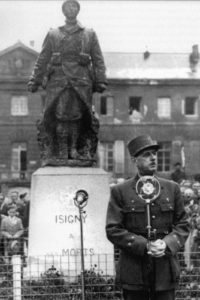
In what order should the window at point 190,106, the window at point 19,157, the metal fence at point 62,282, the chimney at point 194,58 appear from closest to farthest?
the metal fence at point 62,282, the window at point 19,157, the window at point 190,106, the chimney at point 194,58

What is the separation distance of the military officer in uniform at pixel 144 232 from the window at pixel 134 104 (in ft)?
139

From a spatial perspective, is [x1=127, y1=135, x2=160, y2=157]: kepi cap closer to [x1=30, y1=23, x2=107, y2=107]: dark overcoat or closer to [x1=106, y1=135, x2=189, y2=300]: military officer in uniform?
[x1=106, y1=135, x2=189, y2=300]: military officer in uniform

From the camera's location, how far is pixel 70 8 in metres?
10.9

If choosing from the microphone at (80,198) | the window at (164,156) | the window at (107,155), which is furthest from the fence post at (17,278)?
the window at (164,156)

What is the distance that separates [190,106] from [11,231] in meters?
36.6

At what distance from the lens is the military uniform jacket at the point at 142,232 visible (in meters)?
5.73

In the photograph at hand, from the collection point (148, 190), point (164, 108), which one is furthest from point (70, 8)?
point (164, 108)

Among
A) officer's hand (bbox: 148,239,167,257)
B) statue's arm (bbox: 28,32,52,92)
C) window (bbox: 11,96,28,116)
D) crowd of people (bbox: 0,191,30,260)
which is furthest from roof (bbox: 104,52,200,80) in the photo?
officer's hand (bbox: 148,239,167,257)

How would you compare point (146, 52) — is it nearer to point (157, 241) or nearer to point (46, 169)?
point (46, 169)

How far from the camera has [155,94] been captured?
4809cm

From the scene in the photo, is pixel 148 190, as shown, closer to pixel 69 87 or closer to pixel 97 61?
pixel 69 87

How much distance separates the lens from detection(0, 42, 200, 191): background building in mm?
47031

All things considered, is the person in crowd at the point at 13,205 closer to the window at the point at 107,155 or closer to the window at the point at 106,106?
the window at the point at 107,155

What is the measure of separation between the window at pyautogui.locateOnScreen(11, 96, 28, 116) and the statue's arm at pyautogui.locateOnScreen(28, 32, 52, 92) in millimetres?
36203
